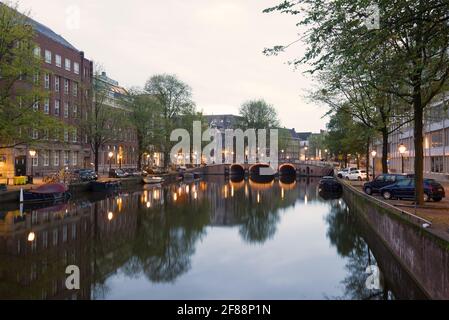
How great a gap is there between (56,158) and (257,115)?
56.4 m

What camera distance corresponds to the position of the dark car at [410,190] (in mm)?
26156

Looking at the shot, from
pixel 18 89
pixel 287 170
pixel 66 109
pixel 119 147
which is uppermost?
pixel 66 109

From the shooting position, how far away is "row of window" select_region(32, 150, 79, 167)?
56.1 m

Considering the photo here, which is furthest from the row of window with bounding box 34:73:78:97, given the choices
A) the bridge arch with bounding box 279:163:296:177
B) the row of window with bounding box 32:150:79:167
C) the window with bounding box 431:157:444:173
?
the bridge arch with bounding box 279:163:296:177

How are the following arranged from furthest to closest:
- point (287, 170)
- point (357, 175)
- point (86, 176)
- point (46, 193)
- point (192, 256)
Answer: point (287, 170)
point (357, 175)
point (86, 176)
point (46, 193)
point (192, 256)

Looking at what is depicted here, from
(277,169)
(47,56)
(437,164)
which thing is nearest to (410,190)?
(437,164)

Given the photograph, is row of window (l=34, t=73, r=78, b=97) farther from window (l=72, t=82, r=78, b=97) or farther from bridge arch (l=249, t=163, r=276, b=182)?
bridge arch (l=249, t=163, r=276, b=182)

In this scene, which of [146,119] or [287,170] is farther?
[287,170]

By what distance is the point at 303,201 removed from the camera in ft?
154

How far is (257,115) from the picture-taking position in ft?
345

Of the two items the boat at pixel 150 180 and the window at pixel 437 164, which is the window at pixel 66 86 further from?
the window at pixel 437 164

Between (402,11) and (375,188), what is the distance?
23.3 m

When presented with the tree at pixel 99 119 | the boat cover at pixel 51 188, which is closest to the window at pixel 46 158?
the tree at pixel 99 119

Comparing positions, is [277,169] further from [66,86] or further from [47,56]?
[47,56]
